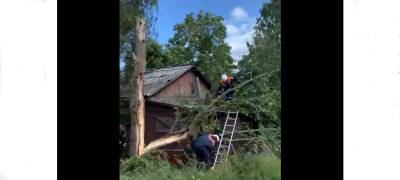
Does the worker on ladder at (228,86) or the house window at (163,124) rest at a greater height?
the worker on ladder at (228,86)

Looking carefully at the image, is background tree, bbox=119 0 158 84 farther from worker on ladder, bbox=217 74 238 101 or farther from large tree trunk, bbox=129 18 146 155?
worker on ladder, bbox=217 74 238 101

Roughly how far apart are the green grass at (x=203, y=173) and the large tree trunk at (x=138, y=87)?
0.07 meters

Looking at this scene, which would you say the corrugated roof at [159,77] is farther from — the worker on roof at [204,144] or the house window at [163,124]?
the worker on roof at [204,144]

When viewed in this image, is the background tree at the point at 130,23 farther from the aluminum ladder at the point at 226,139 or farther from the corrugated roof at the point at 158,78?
the aluminum ladder at the point at 226,139

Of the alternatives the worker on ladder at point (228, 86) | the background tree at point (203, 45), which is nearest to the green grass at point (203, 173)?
the worker on ladder at point (228, 86)

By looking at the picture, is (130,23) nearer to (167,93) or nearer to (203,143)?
(167,93)

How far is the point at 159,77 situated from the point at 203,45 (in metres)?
0.23

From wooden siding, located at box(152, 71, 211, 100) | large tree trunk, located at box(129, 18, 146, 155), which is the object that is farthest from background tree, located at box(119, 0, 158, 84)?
wooden siding, located at box(152, 71, 211, 100)

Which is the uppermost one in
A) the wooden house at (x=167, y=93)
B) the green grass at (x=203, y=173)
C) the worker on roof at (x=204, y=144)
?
the wooden house at (x=167, y=93)

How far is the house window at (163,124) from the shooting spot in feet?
6.86

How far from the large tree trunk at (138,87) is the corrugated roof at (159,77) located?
24 millimetres

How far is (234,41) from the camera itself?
82.9 inches
